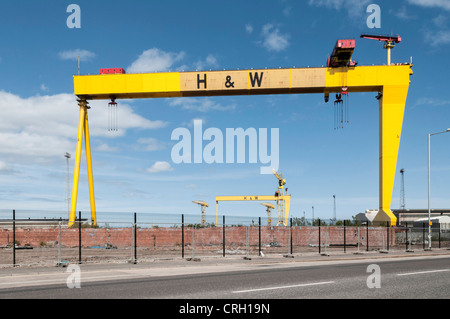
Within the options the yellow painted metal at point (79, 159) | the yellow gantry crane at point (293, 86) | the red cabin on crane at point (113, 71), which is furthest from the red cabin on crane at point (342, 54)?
the yellow painted metal at point (79, 159)

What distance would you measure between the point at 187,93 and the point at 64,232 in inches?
622

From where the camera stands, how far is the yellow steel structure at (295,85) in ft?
124

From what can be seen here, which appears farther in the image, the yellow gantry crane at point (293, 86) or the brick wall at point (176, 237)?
the yellow gantry crane at point (293, 86)

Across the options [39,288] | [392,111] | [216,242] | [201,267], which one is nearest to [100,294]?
[39,288]

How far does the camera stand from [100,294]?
428 inches

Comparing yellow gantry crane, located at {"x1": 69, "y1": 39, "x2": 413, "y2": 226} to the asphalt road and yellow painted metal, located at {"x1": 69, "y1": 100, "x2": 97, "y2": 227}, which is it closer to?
yellow painted metal, located at {"x1": 69, "y1": 100, "x2": 97, "y2": 227}

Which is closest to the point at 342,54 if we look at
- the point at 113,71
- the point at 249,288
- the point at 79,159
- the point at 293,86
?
the point at 293,86

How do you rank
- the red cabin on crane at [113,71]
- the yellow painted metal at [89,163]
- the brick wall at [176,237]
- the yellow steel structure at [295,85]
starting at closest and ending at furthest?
the brick wall at [176,237] < the yellow steel structure at [295,85] < the red cabin on crane at [113,71] < the yellow painted metal at [89,163]

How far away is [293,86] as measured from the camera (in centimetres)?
3809

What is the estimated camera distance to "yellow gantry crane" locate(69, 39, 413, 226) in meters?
37.9

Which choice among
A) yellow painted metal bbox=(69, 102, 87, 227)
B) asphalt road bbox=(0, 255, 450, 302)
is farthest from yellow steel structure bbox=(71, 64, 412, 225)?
asphalt road bbox=(0, 255, 450, 302)

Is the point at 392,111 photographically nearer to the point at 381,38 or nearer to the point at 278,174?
Result: the point at 381,38

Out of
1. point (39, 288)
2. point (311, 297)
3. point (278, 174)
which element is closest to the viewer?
point (311, 297)

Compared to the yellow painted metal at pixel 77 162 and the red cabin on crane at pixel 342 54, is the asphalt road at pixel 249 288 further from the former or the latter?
the red cabin on crane at pixel 342 54
